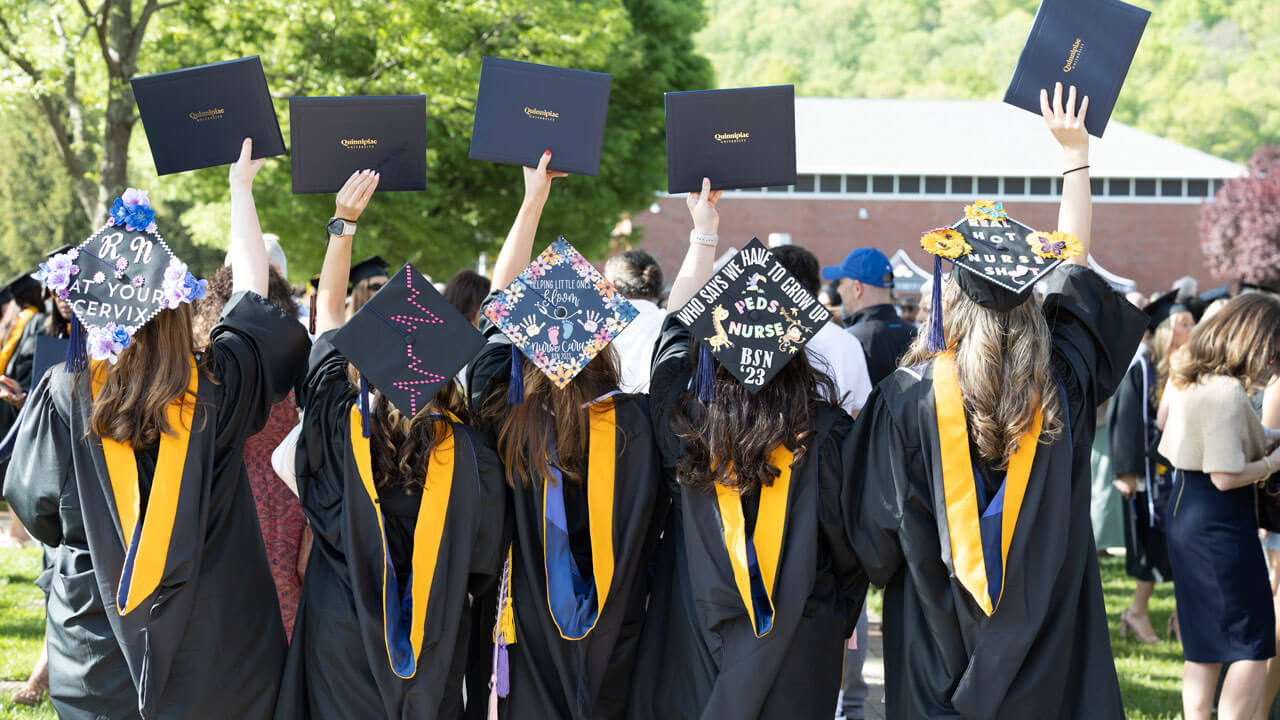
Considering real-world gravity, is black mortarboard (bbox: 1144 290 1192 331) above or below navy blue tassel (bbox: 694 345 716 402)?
below

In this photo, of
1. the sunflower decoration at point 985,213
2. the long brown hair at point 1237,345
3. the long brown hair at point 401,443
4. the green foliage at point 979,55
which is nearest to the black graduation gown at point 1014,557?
the sunflower decoration at point 985,213

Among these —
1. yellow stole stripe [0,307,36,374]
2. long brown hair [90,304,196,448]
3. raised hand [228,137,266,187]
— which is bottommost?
yellow stole stripe [0,307,36,374]

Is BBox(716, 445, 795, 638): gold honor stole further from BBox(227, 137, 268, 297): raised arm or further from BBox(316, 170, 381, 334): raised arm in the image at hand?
BBox(227, 137, 268, 297): raised arm

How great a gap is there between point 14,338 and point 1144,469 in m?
6.95

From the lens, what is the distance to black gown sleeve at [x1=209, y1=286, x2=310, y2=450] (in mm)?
3176

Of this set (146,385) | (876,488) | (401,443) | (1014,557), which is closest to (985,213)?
(876,488)

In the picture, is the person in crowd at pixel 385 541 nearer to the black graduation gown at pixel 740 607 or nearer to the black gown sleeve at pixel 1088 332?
the black graduation gown at pixel 740 607

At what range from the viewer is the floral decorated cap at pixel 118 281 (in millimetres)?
2977

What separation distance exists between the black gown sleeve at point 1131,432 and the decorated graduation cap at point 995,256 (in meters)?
3.77

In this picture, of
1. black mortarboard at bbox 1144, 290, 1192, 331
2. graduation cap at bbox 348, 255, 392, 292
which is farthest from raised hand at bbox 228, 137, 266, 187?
black mortarboard at bbox 1144, 290, 1192, 331

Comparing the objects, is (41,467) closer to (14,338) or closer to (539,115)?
(539,115)

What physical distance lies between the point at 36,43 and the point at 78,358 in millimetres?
8101

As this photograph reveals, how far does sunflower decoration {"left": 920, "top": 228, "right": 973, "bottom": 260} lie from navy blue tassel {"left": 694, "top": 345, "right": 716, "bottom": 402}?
26.5 inches

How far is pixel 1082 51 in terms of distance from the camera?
335cm
